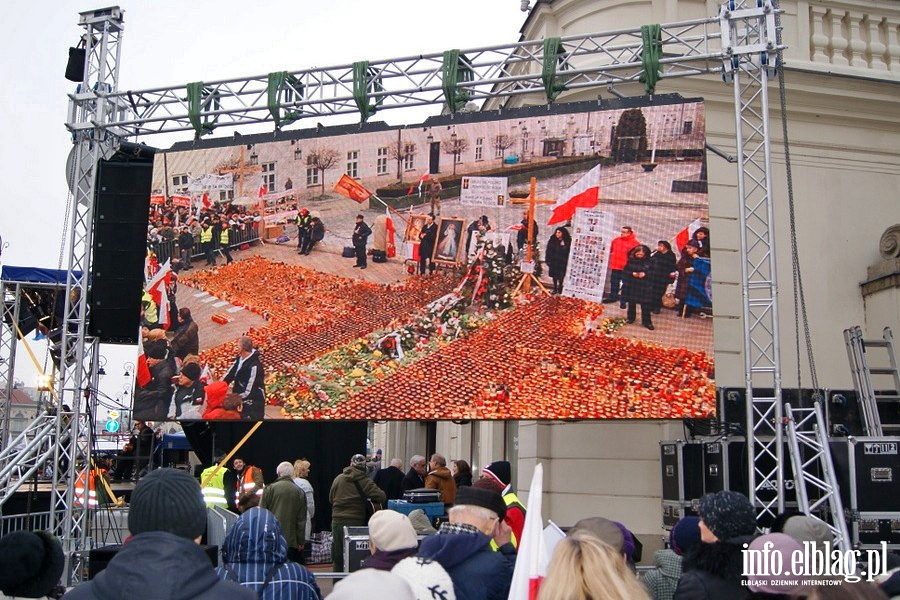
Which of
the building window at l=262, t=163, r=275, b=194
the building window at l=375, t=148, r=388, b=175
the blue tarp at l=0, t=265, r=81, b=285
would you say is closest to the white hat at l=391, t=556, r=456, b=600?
the building window at l=375, t=148, r=388, b=175

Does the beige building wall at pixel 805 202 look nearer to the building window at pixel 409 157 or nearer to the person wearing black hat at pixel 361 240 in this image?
the building window at pixel 409 157

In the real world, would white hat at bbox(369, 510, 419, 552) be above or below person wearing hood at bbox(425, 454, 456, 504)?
above

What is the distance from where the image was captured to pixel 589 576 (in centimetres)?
268

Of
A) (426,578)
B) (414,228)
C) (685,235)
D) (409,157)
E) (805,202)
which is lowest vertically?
(426,578)

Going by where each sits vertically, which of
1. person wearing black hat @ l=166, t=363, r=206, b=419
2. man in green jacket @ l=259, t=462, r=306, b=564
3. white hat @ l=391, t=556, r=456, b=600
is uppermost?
person wearing black hat @ l=166, t=363, r=206, b=419

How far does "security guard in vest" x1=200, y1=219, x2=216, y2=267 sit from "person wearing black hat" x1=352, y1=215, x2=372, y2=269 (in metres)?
1.95

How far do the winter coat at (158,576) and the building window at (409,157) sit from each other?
901cm

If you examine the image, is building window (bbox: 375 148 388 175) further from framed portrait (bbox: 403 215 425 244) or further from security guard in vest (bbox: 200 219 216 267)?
security guard in vest (bbox: 200 219 216 267)

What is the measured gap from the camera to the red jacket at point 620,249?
10.4 m

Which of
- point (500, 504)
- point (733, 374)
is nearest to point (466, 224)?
point (733, 374)

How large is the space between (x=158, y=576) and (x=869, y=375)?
9250 millimetres

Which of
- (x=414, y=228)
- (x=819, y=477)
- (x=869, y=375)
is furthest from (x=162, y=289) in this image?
(x=869, y=375)

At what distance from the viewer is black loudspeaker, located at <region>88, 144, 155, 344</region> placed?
454 inches

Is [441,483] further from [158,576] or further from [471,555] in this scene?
[158,576]
